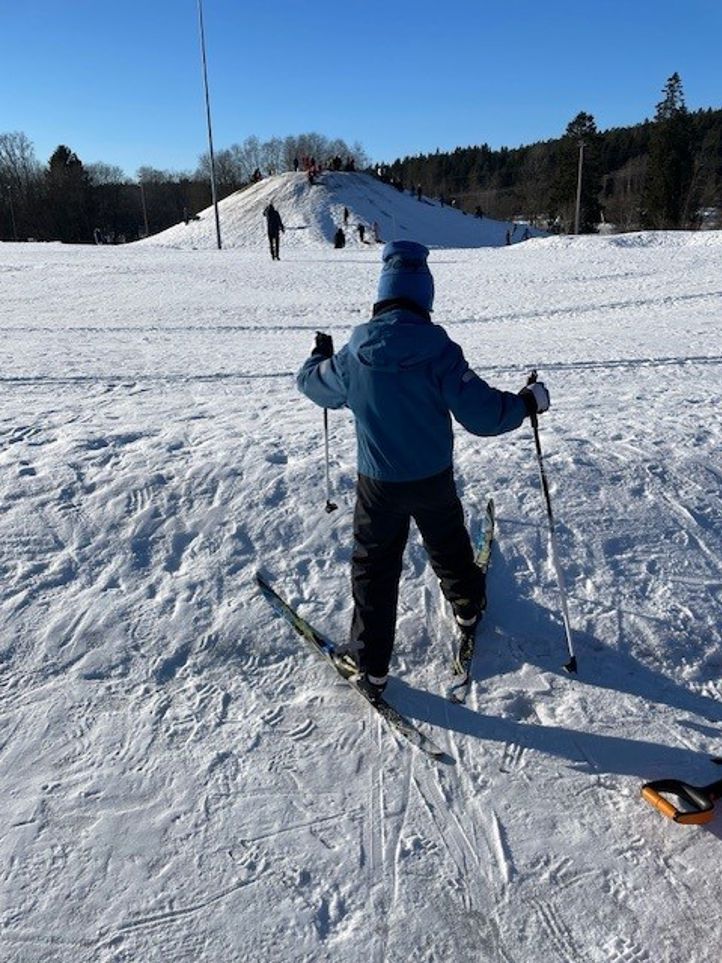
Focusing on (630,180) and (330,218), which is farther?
(630,180)

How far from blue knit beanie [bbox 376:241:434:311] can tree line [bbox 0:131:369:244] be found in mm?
75261

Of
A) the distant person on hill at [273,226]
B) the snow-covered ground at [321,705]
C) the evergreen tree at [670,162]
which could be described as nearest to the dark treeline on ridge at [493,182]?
the evergreen tree at [670,162]

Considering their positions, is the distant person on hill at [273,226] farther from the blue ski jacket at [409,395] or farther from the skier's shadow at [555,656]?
the blue ski jacket at [409,395]

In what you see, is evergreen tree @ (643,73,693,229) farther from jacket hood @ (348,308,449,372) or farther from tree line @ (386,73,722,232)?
jacket hood @ (348,308,449,372)

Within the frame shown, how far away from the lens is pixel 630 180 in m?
90.5

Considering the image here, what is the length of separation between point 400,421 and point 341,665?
52.1 inches

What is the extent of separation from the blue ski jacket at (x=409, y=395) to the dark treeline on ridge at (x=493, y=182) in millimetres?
65377

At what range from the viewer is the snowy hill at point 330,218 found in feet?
163

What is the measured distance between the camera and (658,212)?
2512 inches

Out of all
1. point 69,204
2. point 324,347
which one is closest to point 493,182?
point 69,204

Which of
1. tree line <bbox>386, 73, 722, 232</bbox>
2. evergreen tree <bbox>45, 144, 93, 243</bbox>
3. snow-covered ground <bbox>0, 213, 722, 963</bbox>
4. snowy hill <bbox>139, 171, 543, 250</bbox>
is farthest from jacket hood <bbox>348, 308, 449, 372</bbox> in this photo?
evergreen tree <bbox>45, 144, 93, 243</bbox>

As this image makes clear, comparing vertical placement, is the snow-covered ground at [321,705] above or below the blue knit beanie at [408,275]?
below

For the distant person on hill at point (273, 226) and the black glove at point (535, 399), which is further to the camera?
the distant person on hill at point (273, 226)

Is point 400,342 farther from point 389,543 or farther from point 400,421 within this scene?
point 389,543
